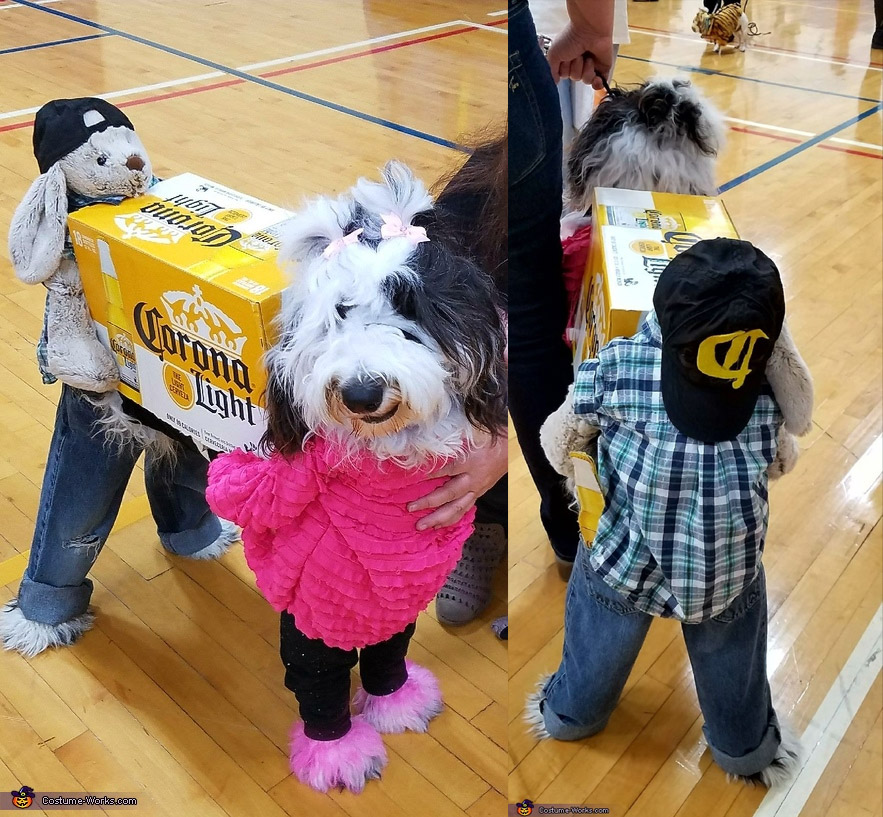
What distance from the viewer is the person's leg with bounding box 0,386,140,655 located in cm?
95

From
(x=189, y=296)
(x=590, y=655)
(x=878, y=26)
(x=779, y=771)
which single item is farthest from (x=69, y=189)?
(x=878, y=26)

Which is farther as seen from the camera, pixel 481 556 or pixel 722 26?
pixel 722 26

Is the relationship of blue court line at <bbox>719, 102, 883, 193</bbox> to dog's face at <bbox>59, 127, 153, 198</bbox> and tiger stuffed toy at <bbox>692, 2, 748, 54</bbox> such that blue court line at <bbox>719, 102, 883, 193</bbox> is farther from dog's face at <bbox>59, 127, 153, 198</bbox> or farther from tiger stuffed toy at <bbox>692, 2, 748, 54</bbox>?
dog's face at <bbox>59, 127, 153, 198</bbox>

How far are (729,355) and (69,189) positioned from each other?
568 millimetres

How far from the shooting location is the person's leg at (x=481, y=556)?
0.70 m

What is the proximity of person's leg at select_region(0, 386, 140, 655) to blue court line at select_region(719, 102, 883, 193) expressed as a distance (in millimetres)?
1794

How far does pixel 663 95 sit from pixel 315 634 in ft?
2.21

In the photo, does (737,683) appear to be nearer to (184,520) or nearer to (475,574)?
(475,574)

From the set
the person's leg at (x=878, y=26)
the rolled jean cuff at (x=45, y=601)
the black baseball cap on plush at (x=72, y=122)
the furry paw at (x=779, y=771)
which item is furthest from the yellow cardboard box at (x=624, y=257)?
the person's leg at (x=878, y=26)

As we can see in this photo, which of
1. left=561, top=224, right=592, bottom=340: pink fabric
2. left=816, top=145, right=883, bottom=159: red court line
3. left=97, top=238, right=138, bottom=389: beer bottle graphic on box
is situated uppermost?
left=97, top=238, right=138, bottom=389: beer bottle graphic on box

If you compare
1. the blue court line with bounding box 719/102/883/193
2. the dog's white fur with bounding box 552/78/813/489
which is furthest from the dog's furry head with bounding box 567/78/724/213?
the blue court line with bounding box 719/102/883/193

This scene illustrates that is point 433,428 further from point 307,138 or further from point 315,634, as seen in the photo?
point 307,138

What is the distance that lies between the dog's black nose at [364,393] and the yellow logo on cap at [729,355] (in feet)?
0.94

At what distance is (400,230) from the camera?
55 cm
